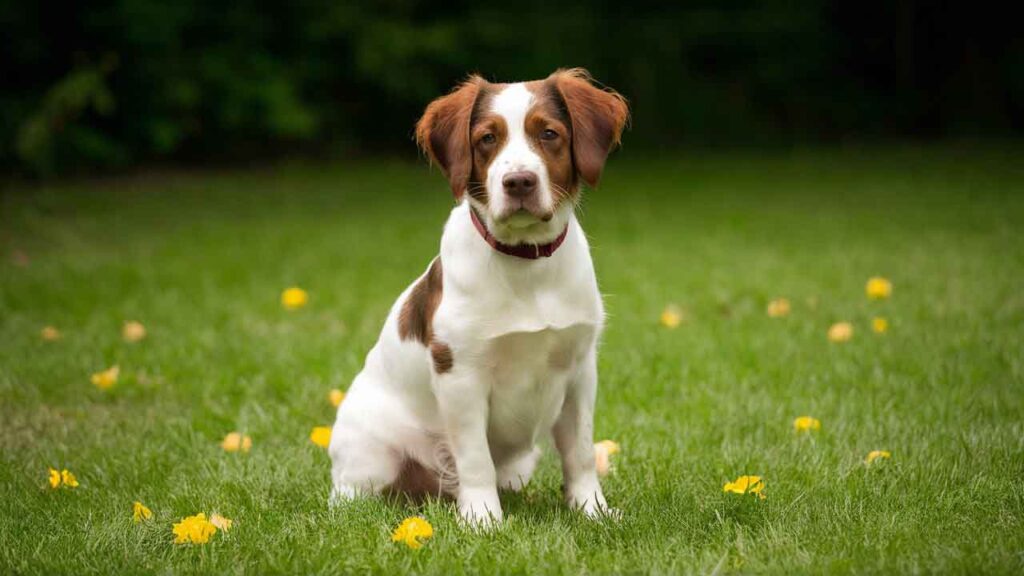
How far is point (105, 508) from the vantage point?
3.46 metres

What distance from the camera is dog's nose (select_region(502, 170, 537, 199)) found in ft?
9.68

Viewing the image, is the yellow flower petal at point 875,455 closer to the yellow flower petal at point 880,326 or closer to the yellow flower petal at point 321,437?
the yellow flower petal at point 880,326

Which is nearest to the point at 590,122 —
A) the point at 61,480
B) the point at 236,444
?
the point at 236,444

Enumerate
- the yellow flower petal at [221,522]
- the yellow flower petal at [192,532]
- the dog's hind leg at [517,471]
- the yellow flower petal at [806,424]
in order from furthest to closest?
the yellow flower petal at [806,424] < the dog's hind leg at [517,471] < the yellow flower petal at [221,522] < the yellow flower petal at [192,532]

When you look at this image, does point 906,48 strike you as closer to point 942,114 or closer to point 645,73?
point 942,114

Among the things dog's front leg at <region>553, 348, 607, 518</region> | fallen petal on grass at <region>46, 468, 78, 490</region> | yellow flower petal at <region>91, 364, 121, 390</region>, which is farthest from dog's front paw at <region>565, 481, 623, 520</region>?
yellow flower petal at <region>91, 364, 121, 390</region>

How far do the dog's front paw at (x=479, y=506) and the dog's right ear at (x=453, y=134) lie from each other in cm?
91

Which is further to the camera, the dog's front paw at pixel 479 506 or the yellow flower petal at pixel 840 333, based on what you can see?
the yellow flower petal at pixel 840 333

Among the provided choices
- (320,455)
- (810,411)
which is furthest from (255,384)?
(810,411)

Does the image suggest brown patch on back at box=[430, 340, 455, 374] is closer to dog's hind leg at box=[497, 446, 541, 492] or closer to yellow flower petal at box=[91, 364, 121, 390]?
dog's hind leg at box=[497, 446, 541, 492]

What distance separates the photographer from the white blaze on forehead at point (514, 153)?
2.99 m

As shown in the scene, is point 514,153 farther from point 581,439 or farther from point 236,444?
point 236,444

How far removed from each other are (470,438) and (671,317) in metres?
2.81

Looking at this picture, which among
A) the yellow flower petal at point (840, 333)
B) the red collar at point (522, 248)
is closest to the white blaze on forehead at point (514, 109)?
the red collar at point (522, 248)
